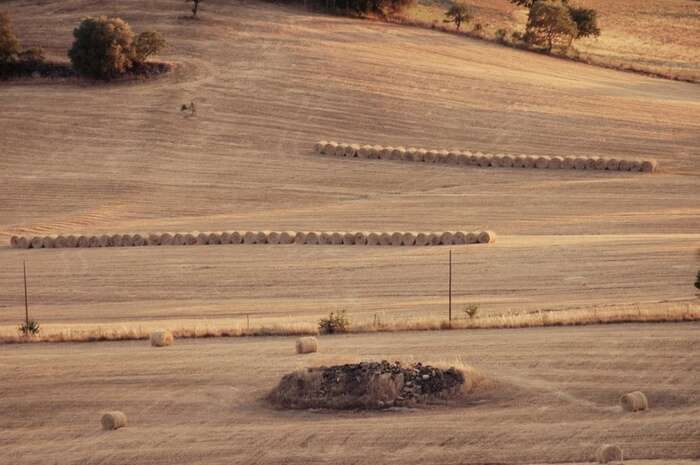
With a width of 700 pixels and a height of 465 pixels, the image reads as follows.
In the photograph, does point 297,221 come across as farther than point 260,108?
No

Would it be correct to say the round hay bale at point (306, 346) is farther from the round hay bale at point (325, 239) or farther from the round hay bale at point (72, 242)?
the round hay bale at point (72, 242)

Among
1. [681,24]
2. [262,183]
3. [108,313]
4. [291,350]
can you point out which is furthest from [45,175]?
[681,24]

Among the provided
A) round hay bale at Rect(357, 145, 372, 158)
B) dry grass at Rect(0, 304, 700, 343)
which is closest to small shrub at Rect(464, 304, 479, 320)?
dry grass at Rect(0, 304, 700, 343)

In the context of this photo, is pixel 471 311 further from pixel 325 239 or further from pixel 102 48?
pixel 102 48

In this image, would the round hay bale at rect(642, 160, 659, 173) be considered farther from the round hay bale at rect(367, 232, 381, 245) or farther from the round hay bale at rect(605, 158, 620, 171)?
the round hay bale at rect(367, 232, 381, 245)

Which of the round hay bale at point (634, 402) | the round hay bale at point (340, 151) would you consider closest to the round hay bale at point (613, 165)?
the round hay bale at point (340, 151)

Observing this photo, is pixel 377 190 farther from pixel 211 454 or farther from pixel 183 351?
pixel 211 454

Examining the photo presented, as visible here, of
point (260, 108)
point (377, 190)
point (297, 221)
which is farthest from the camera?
point (260, 108)
